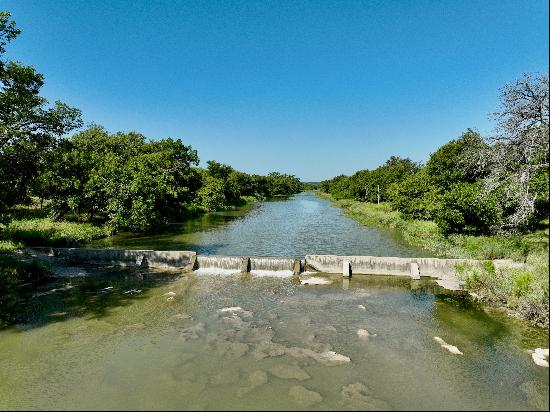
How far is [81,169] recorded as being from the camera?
33969 millimetres

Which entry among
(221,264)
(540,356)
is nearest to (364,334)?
(540,356)

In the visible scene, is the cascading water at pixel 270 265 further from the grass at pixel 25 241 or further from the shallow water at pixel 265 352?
the grass at pixel 25 241

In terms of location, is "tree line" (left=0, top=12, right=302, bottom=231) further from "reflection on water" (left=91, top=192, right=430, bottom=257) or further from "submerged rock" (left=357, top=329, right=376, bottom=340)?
"submerged rock" (left=357, top=329, right=376, bottom=340)

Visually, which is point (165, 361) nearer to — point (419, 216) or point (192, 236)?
point (192, 236)

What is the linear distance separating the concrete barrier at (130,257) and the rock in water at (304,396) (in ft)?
45.6

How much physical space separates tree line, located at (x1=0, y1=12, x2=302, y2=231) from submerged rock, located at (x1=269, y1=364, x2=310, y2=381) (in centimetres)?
1300

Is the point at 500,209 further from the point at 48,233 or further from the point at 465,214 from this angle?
the point at 48,233

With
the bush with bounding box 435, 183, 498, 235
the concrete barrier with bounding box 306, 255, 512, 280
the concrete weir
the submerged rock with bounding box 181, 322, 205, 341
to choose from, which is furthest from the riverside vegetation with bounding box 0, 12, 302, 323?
the bush with bounding box 435, 183, 498, 235

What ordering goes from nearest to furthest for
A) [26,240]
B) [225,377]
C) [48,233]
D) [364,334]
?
[225,377]
[364,334]
[26,240]
[48,233]

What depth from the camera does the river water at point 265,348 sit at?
9.56m

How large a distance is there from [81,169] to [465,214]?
33.4 m

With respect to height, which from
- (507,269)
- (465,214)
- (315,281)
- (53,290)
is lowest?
(53,290)

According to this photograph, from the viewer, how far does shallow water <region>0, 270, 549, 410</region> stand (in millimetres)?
9547

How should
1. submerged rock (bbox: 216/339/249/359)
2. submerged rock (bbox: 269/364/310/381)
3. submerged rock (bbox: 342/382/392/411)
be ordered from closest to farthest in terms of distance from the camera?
1. submerged rock (bbox: 342/382/392/411)
2. submerged rock (bbox: 269/364/310/381)
3. submerged rock (bbox: 216/339/249/359)
